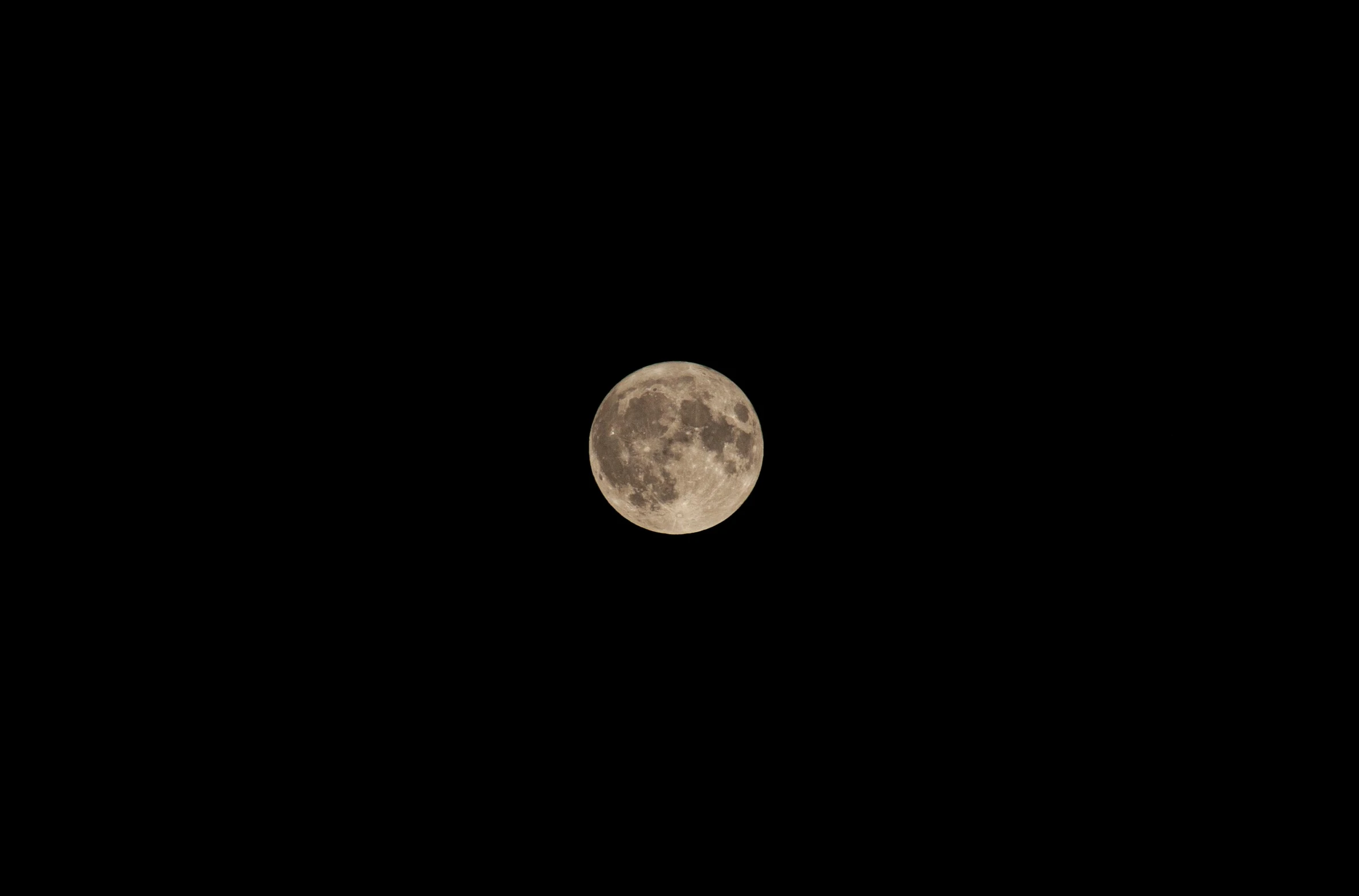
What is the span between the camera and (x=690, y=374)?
4027 millimetres

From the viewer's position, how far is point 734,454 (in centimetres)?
394

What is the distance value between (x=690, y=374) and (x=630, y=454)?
1.95 ft

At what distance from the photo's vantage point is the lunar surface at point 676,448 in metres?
3.81

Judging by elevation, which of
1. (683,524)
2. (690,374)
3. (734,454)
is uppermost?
(690,374)

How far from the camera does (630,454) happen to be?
152 inches

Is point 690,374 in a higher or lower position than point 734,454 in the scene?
higher

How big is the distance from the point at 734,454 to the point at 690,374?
53 cm

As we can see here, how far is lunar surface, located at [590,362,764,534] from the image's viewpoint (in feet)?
12.5

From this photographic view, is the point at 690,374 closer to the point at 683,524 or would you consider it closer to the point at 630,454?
the point at 630,454

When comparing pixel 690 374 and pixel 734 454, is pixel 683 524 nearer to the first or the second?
pixel 734 454

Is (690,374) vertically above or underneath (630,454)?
above

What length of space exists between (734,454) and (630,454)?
0.59 meters

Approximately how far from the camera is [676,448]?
379 centimetres

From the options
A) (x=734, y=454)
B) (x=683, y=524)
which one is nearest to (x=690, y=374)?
(x=734, y=454)
